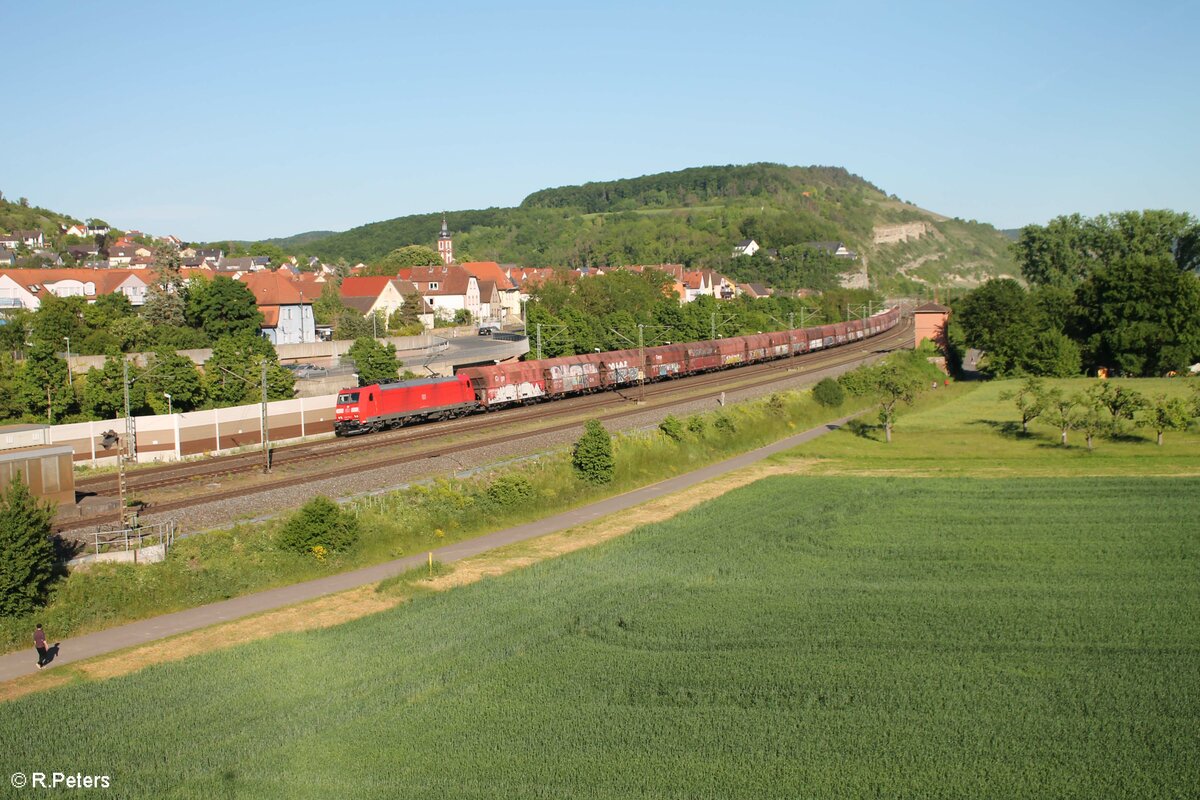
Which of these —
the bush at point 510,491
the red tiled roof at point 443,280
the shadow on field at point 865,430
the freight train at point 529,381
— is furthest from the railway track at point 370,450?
the red tiled roof at point 443,280

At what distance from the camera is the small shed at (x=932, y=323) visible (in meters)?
108

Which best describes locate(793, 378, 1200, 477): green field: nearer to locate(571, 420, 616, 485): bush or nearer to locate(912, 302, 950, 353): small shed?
locate(571, 420, 616, 485): bush

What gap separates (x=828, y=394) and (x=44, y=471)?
167 ft

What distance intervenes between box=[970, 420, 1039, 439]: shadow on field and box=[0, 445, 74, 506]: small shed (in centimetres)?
4846

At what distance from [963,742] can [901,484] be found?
1114 inches

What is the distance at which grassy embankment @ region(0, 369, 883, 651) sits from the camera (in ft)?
95.3

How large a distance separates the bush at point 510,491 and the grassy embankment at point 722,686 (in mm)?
6818

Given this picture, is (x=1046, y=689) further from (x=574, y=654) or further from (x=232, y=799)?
(x=232, y=799)

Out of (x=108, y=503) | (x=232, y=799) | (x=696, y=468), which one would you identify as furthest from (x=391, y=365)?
(x=232, y=799)

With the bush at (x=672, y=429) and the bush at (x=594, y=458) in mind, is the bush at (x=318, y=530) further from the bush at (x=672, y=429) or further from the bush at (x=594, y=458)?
the bush at (x=672, y=429)

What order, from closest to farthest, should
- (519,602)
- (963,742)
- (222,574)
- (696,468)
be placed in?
(963,742), (519,602), (222,574), (696,468)

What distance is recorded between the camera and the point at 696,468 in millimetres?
52844

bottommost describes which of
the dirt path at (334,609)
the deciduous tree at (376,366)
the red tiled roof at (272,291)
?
the dirt path at (334,609)

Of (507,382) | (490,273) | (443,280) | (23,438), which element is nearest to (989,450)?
(507,382)
